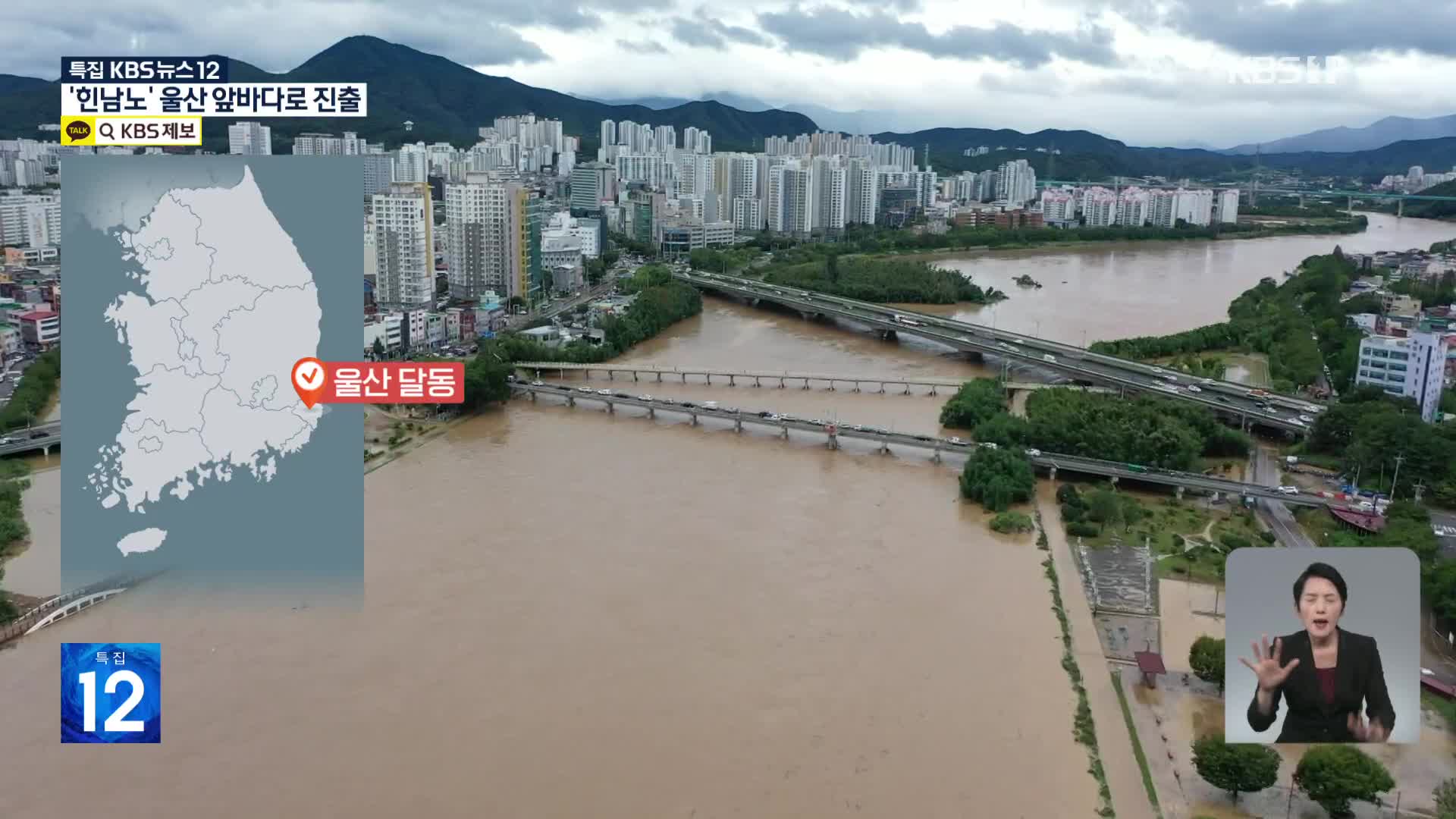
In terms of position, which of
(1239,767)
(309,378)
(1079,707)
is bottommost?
(1079,707)

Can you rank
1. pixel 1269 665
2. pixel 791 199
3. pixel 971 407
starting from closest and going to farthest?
pixel 1269 665, pixel 971 407, pixel 791 199

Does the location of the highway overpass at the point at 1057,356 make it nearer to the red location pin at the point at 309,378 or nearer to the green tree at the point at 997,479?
the green tree at the point at 997,479

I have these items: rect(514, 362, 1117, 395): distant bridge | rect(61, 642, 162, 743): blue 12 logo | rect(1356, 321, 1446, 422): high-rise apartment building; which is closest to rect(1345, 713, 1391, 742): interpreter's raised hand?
rect(61, 642, 162, 743): blue 12 logo

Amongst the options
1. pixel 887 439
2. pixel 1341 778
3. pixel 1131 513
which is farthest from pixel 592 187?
pixel 1341 778

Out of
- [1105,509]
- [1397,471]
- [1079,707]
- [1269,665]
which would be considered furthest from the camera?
[1397,471]

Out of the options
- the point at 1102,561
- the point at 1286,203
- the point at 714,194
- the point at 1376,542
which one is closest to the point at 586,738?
the point at 1102,561

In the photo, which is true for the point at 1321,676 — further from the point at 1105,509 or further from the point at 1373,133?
the point at 1373,133

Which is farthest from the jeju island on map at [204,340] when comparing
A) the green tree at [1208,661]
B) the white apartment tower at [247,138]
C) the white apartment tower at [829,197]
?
the white apartment tower at [829,197]

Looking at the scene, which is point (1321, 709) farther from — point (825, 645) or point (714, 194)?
point (714, 194)
